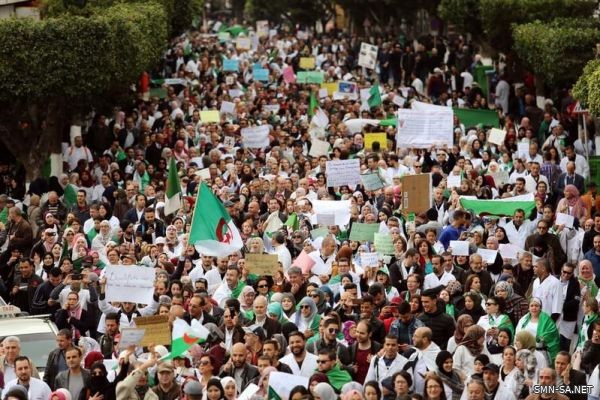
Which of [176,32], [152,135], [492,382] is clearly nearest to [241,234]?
[492,382]

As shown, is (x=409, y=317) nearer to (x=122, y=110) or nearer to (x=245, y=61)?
(x=122, y=110)

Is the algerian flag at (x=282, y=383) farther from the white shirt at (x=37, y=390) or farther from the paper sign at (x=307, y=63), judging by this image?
the paper sign at (x=307, y=63)

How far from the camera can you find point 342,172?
87.1 feet

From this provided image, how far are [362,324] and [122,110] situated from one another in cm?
2279

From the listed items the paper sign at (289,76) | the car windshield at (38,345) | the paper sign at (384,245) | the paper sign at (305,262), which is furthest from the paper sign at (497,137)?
the paper sign at (289,76)

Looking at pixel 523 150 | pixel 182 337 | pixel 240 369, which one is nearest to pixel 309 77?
pixel 523 150

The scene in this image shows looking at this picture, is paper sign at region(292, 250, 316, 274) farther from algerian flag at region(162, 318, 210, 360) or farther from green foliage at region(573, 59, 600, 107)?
green foliage at region(573, 59, 600, 107)

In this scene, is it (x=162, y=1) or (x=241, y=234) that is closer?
(x=241, y=234)

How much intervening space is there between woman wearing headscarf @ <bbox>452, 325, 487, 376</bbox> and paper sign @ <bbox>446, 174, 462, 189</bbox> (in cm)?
961

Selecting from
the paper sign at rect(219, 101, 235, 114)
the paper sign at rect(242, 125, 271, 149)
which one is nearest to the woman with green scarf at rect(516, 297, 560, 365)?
the paper sign at rect(242, 125, 271, 149)

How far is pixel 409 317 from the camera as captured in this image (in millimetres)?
17609

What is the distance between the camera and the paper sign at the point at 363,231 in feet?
74.3

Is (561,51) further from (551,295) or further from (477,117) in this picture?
(551,295)

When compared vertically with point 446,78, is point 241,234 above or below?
above
